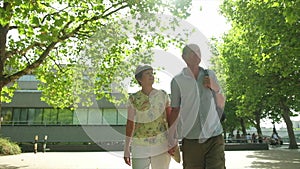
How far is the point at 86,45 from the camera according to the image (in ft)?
48.5

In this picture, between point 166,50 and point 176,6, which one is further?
point 166,50

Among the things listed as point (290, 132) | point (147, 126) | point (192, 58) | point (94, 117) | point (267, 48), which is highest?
point (267, 48)

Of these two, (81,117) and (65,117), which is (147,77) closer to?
(81,117)

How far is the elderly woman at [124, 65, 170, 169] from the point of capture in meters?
3.93

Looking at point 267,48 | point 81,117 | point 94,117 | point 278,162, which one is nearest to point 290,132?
point 278,162

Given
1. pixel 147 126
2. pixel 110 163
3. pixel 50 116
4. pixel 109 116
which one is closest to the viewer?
pixel 147 126

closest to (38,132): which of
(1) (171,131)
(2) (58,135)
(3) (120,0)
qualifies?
(2) (58,135)

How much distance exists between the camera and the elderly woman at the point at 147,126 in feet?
12.9

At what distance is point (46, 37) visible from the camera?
796cm

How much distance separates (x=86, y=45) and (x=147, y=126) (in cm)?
1148

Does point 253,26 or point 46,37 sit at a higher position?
point 253,26

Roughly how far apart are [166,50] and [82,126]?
28.8 metres

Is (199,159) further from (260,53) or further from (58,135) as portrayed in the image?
(58,135)

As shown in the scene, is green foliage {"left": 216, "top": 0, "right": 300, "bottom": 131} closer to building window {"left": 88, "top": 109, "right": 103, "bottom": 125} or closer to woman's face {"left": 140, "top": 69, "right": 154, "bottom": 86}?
woman's face {"left": 140, "top": 69, "right": 154, "bottom": 86}
